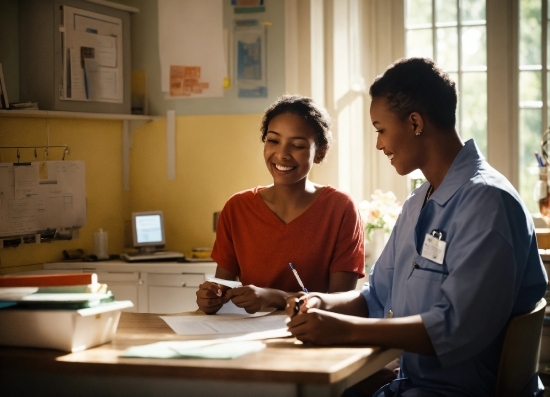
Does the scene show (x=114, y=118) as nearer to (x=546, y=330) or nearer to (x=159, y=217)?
(x=159, y=217)

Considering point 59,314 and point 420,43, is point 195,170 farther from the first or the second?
point 59,314

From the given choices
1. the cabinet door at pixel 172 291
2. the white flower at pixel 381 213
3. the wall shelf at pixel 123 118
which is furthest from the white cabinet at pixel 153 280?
the white flower at pixel 381 213

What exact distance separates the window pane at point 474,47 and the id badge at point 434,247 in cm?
245

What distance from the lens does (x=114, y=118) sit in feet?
14.1

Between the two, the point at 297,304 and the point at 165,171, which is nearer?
the point at 297,304

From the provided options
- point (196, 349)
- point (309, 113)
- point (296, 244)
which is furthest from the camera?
point (309, 113)

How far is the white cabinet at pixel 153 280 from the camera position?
389 cm

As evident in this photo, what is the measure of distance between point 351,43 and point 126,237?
1.68 m

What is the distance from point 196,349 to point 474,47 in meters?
2.99

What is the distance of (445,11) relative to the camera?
4.18 meters

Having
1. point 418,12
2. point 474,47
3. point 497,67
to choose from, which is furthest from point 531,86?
point 418,12

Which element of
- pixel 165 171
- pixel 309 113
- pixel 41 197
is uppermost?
pixel 309 113

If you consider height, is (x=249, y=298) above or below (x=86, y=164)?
below

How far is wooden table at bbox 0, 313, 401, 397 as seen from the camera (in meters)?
1.49
